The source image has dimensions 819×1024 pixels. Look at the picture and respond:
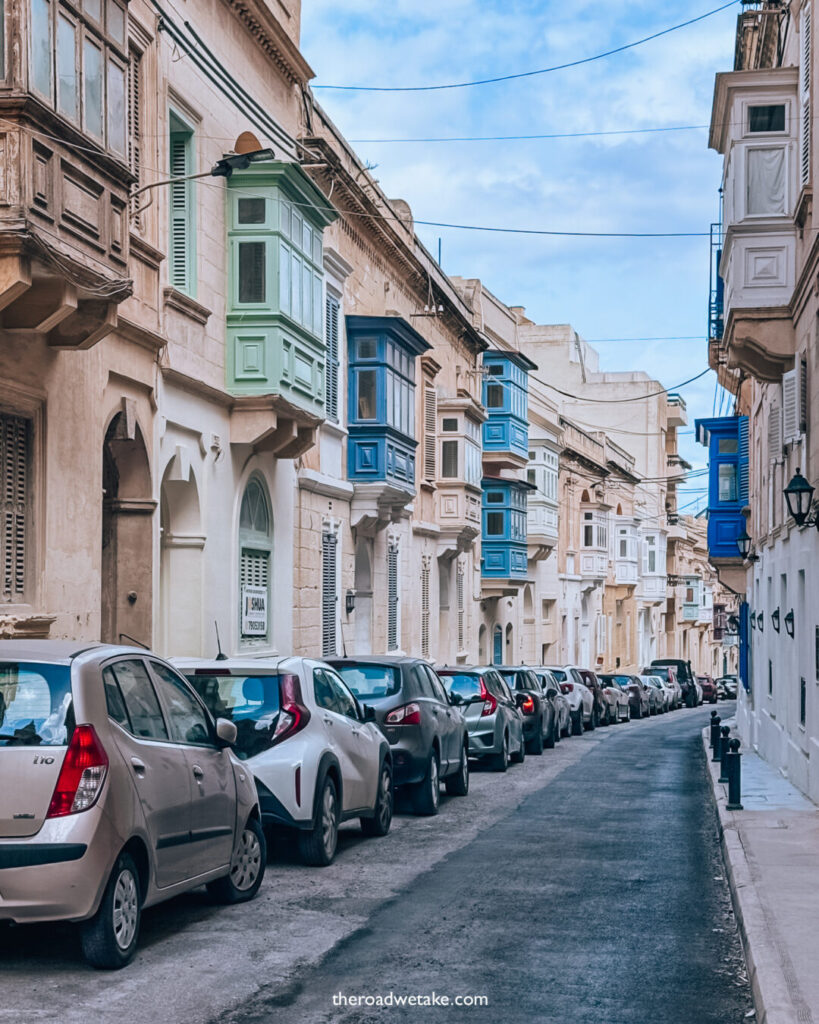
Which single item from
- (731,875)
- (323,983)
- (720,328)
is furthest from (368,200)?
(323,983)

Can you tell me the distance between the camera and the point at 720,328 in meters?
28.0

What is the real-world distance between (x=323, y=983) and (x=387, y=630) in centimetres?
2366

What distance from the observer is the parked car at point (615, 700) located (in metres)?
39.0

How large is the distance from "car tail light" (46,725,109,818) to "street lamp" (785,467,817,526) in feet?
31.7

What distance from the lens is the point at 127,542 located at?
17.0 meters

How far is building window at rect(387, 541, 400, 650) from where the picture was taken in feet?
104

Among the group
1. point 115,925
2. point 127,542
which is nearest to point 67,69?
point 127,542

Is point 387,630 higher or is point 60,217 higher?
point 60,217

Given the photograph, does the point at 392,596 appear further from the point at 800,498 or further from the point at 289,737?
the point at 289,737

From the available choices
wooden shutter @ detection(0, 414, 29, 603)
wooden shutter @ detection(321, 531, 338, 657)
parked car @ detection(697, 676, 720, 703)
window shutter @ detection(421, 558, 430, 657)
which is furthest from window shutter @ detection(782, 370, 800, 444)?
parked car @ detection(697, 676, 720, 703)

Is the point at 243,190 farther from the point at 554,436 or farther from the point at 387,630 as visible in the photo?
the point at 554,436

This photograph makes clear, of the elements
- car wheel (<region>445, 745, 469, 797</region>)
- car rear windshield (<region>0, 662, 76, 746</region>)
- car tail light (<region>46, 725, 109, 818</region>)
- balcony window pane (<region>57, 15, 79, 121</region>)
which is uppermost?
balcony window pane (<region>57, 15, 79, 121</region>)

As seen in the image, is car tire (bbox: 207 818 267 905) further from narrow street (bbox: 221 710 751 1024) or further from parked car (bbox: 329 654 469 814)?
parked car (bbox: 329 654 469 814)

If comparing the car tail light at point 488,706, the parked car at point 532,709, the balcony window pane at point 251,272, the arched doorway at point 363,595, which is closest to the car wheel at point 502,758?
the car tail light at point 488,706
